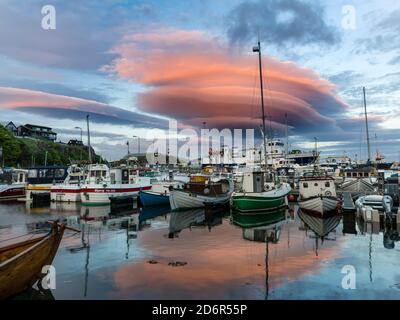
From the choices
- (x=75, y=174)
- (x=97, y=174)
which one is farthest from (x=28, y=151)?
(x=97, y=174)

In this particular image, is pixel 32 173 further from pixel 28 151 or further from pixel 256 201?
pixel 28 151

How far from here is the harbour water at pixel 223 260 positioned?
10.7m

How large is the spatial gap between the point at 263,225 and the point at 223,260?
31.8 feet

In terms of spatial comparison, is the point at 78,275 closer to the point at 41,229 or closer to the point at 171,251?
the point at 171,251

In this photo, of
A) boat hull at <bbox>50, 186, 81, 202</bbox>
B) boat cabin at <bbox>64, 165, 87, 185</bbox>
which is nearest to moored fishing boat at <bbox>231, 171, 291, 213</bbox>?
boat hull at <bbox>50, 186, 81, 202</bbox>

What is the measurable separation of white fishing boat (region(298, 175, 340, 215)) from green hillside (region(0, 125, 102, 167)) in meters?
54.6

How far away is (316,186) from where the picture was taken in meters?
31.0

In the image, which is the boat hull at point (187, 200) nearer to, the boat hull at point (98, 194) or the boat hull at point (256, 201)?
the boat hull at point (256, 201)

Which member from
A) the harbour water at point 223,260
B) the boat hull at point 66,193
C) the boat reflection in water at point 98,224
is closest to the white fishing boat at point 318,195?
the harbour water at point 223,260

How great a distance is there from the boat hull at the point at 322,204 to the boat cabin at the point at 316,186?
11.2 feet

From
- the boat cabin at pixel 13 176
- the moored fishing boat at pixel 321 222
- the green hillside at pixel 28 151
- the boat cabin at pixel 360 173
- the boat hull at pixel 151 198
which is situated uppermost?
the green hillside at pixel 28 151

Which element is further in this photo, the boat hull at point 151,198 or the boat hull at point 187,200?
the boat hull at point 151,198

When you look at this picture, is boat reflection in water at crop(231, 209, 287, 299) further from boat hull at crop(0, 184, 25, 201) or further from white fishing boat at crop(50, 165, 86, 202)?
boat hull at crop(0, 184, 25, 201)
